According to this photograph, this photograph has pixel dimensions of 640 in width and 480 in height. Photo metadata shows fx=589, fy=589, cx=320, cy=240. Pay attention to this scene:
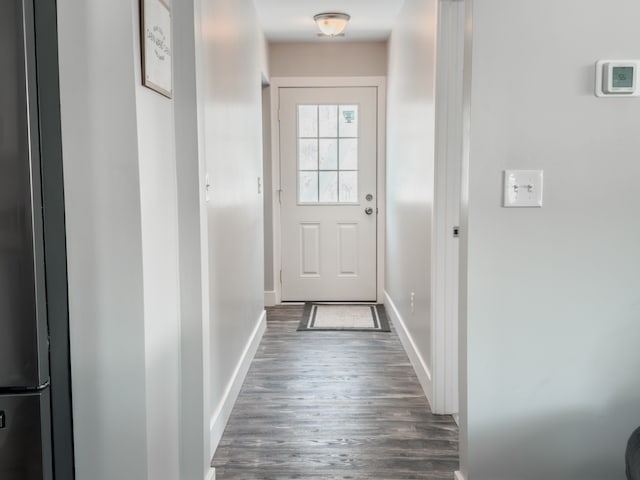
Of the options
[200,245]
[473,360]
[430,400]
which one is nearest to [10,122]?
[200,245]

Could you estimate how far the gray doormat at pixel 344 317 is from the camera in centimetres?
463

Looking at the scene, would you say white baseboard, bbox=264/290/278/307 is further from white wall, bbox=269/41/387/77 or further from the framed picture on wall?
the framed picture on wall

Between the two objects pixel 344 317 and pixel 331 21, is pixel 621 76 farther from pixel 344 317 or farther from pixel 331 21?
pixel 344 317

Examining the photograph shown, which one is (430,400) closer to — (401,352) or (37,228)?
(401,352)

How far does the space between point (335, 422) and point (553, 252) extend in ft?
4.69

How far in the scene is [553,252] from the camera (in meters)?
1.86

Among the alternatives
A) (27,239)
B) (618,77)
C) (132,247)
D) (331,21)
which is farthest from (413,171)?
(27,239)

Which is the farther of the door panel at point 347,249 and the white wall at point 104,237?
the door panel at point 347,249

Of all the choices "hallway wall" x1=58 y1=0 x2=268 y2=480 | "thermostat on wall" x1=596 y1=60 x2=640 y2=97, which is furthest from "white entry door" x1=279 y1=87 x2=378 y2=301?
"thermostat on wall" x1=596 y1=60 x2=640 y2=97

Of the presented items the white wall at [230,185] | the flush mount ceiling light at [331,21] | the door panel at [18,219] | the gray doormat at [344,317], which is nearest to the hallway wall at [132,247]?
the door panel at [18,219]

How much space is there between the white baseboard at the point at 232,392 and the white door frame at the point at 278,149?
128cm

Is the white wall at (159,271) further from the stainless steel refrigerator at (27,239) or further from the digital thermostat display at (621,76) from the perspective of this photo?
the digital thermostat display at (621,76)

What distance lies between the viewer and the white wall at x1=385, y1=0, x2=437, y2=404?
307 centimetres

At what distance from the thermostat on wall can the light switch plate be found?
1.05 ft
